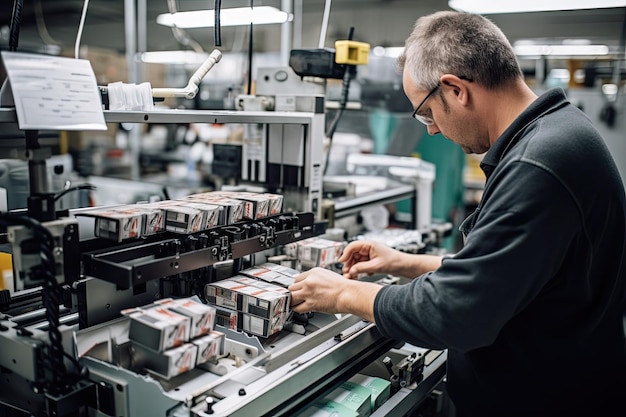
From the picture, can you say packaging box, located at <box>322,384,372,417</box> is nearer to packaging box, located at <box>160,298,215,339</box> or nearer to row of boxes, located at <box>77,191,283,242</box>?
packaging box, located at <box>160,298,215,339</box>

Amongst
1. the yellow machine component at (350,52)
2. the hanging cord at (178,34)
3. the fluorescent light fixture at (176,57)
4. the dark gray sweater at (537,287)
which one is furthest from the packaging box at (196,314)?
the fluorescent light fixture at (176,57)

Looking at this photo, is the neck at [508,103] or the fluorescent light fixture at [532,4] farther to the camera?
the fluorescent light fixture at [532,4]

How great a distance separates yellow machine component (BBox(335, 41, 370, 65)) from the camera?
210 cm

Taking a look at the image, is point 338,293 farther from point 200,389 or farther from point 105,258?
point 105,258

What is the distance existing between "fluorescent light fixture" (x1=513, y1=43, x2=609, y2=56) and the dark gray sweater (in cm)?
580

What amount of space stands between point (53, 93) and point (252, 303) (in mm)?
678

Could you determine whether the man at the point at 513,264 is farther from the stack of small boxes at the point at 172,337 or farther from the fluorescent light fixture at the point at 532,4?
the fluorescent light fixture at the point at 532,4

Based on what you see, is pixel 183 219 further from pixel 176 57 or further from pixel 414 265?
pixel 176 57

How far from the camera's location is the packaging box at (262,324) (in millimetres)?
1422

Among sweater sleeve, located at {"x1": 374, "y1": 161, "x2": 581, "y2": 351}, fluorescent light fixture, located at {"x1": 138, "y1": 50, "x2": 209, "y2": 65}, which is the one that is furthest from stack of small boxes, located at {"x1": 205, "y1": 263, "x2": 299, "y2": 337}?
fluorescent light fixture, located at {"x1": 138, "y1": 50, "x2": 209, "y2": 65}

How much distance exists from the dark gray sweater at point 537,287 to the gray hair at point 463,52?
0.12m

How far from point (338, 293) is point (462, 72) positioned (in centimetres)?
61

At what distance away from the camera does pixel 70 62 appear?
1.21m

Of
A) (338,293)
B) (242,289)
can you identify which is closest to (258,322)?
(242,289)
